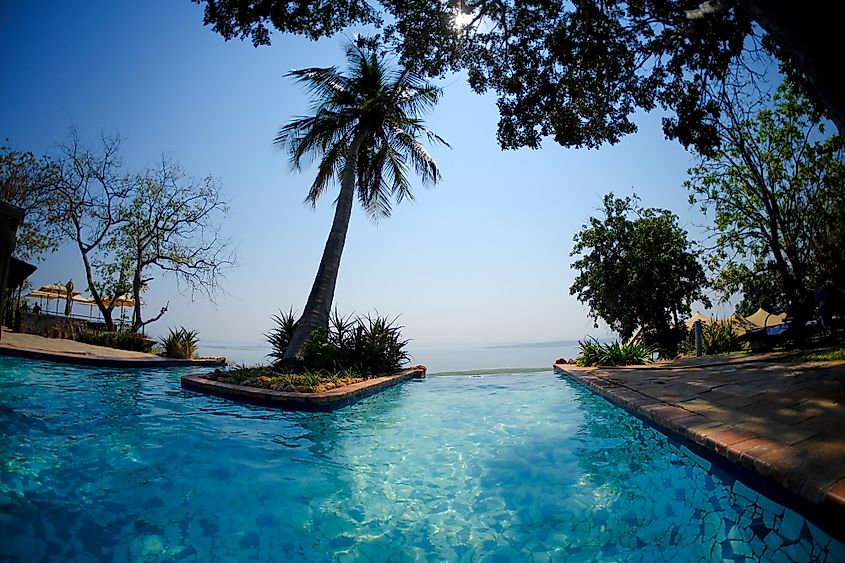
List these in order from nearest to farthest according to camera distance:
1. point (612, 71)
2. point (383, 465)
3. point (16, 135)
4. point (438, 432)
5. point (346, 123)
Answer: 1. point (383, 465)
2. point (438, 432)
3. point (612, 71)
4. point (346, 123)
5. point (16, 135)

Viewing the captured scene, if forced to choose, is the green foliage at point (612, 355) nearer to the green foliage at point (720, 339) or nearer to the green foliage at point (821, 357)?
the green foliage at point (821, 357)

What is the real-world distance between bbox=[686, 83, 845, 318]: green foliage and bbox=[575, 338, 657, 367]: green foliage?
5852mm

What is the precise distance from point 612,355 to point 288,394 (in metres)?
8.85

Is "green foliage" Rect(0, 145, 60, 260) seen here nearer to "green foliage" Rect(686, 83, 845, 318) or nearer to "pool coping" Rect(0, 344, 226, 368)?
"pool coping" Rect(0, 344, 226, 368)

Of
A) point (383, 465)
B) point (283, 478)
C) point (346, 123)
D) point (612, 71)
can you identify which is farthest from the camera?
point (346, 123)

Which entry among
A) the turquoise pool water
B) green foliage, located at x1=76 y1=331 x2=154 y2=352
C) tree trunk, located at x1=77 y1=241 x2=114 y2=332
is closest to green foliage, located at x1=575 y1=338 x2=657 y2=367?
the turquoise pool water

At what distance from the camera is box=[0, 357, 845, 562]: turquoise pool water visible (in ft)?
10.4

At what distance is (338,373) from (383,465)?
4565 millimetres

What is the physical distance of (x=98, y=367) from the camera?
10.7 m

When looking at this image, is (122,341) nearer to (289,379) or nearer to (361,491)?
(289,379)

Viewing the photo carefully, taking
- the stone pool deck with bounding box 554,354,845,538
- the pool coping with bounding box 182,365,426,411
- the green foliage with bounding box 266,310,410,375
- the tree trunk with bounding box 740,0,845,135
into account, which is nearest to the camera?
the stone pool deck with bounding box 554,354,845,538

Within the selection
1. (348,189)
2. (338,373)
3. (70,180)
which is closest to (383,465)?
(338,373)

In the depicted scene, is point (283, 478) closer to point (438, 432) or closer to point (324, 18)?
point (438, 432)

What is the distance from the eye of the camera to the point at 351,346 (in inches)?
421
